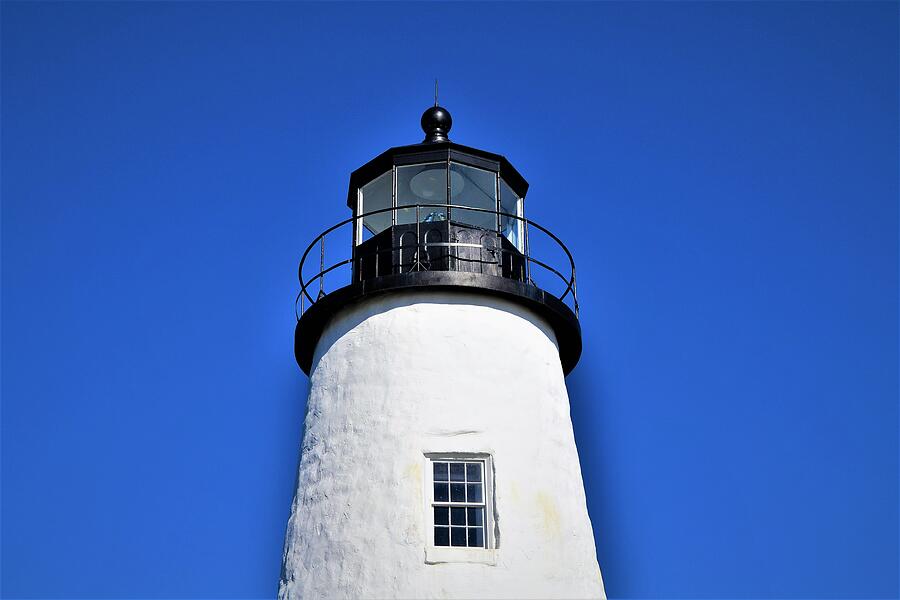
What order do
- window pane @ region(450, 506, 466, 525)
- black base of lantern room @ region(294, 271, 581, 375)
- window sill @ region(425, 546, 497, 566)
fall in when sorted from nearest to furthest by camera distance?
window sill @ region(425, 546, 497, 566), window pane @ region(450, 506, 466, 525), black base of lantern room @ region(294, 271, 581, 375)

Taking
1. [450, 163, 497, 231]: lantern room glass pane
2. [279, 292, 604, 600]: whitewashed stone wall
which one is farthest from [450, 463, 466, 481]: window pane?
[450, 163, 497, 231]: lantern room glass pane

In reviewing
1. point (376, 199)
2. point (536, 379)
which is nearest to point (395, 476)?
point (536, 379)

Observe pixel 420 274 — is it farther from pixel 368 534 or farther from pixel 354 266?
pixel 368 534

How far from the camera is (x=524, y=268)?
18.6 metres

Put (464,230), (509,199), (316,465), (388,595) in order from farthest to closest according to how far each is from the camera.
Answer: (509,199) < (464,230) < (316,465) < (388,595)

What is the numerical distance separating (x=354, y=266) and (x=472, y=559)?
579 cm

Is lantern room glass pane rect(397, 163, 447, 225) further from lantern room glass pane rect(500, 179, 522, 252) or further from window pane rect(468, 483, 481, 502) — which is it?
window pane rect(468, 483, 481, 502)

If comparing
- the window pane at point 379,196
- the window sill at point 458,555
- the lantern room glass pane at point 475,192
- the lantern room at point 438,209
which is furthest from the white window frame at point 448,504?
the window pane at point 379,196

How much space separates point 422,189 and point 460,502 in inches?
252

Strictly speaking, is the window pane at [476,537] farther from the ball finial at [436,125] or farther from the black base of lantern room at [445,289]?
the ball finial at [436,125]

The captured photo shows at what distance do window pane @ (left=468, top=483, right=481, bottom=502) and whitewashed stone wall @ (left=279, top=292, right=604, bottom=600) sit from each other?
12.6 inches

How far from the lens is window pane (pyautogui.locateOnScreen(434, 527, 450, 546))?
49.5ft

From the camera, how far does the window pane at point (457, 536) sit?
15117 millimetres

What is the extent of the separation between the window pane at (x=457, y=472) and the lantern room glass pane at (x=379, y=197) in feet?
17.2
